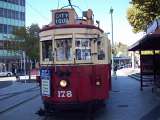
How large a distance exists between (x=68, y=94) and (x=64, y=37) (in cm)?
185

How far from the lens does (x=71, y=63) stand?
14.4m

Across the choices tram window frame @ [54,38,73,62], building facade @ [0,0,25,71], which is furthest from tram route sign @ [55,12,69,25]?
building facade @ [0,0,25,71]

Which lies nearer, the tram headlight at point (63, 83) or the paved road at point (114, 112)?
the tram headlight at point (63, 83)

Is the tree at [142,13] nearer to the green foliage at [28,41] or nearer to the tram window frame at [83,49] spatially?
the green foliage at [28,41]

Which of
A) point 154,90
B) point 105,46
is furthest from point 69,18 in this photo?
point 154,90

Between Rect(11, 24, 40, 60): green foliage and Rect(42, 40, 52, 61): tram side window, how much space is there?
3470cm

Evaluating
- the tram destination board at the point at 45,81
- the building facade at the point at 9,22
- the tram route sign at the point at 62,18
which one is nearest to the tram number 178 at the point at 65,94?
the tram destination board at the point at 45,81

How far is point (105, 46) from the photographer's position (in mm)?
16109

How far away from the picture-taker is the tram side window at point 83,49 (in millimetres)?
14609

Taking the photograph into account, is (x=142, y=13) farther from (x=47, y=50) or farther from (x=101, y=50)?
(x=47, y=50)

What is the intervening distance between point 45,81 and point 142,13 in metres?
23.7

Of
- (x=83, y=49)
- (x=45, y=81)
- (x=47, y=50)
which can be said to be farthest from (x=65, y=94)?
(x=47, y=50)

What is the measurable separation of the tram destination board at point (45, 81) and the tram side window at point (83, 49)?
1.12 metres

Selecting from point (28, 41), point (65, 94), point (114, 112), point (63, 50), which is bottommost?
point (114, 112)
